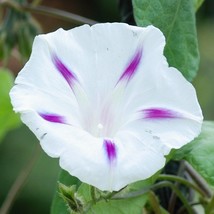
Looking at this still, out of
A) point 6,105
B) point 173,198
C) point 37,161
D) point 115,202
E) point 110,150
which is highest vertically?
point 110,150

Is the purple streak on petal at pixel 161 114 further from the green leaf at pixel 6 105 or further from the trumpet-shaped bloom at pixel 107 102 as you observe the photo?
the green leaf at pixel 6 105

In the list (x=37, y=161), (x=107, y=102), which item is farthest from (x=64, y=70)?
(x=37, y=161)

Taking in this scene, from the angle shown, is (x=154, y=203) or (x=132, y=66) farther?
(x=154, y=203)

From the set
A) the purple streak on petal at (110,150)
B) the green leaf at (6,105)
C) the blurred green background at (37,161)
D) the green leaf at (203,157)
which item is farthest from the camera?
the blurred green background at (37,161)

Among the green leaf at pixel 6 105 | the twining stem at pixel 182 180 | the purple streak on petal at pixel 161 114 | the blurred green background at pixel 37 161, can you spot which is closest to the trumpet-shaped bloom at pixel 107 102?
the purple streak on petal at pixel 161 114

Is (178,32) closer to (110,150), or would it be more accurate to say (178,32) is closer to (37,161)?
(110,150)

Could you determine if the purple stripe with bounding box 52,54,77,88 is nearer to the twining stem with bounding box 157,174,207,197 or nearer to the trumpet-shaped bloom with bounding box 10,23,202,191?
the trumpet-shaped bloom with bounding box 10,23,202,191
